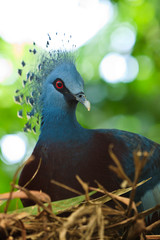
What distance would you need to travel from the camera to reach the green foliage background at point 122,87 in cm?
511

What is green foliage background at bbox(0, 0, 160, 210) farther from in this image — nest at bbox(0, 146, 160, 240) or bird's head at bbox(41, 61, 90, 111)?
nest at bbox(0, 146, 160, 240)

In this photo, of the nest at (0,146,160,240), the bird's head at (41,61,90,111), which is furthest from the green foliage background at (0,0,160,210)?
the nest at (0,146,160,240)

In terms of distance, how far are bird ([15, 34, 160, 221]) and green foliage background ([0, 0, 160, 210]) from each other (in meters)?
2.34

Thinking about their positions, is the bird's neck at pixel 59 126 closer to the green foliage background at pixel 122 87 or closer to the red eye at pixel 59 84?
the red eye at pixel 59 84

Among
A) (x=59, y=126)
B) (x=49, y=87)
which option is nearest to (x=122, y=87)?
(x=49, y=87)

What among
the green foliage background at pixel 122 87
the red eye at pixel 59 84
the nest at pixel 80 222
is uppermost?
the green foliage background at pixel 122 87

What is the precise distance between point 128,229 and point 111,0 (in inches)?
197

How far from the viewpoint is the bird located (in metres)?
2.17

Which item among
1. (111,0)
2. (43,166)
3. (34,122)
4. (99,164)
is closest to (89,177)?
(99,164)

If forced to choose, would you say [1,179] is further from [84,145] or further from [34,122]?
[84,145]

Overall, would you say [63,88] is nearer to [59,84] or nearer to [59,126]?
[59,84]

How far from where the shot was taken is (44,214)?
53.5 inches

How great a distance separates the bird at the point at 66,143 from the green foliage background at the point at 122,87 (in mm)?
2344

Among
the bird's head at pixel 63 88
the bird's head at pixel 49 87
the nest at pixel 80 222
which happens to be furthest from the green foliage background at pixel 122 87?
the nest at pixel 80 222
